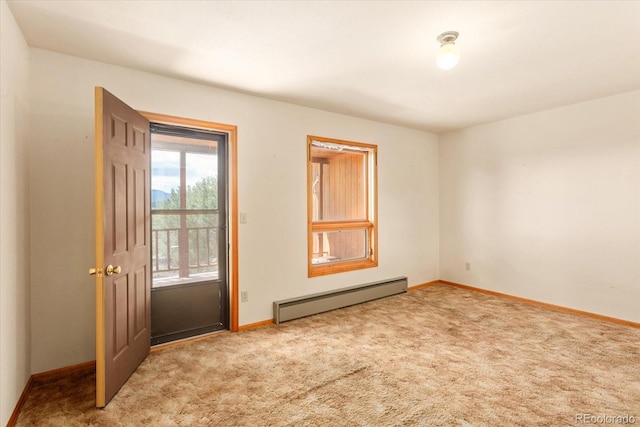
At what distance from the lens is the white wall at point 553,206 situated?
3504 mm

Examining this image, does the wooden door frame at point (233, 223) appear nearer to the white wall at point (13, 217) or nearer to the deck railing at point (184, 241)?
the deck railing at point (184, 241)

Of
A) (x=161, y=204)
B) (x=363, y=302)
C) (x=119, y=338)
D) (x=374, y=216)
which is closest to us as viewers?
(x=119, y=338)

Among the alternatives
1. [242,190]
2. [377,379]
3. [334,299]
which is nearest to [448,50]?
[242,190]

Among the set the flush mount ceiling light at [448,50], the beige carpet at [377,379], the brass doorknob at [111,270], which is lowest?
the beige carpet at [377,379]

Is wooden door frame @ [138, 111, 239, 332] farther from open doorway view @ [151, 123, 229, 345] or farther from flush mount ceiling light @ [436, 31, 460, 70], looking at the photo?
flush mount ceiling light @ [436, 31, 460, 70]

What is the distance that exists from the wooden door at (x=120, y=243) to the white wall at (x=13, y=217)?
440mm

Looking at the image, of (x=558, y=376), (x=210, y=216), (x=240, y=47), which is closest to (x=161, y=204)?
(x=210, y=216)

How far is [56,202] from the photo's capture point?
2.47 meters

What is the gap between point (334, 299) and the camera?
399cm

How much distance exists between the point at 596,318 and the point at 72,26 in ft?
18.5

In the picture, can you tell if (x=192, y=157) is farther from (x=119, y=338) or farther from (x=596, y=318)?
(x=596, y=318)

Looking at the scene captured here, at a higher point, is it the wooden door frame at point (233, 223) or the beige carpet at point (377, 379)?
the wooden door frame at point (233, 223)

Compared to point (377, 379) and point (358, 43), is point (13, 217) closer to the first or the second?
point (358, 43)

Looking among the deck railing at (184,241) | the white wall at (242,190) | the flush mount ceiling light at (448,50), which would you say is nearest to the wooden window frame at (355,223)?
the white wall at (242,190)
